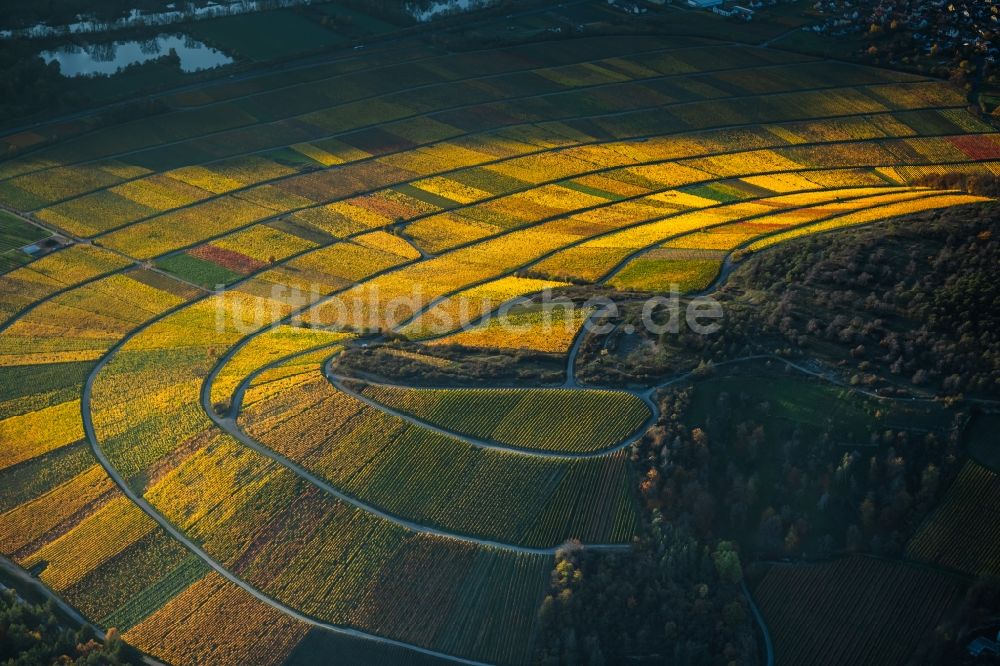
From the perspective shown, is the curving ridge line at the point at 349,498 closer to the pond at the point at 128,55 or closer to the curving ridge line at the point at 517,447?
the curving ridge line at the point at 517,447

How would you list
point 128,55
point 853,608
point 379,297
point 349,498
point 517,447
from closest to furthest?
point 853,608 < point 349,498 < point 517,447 < point 379,297 < point 128,55

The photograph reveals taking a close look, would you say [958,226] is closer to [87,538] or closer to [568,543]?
[568,543]

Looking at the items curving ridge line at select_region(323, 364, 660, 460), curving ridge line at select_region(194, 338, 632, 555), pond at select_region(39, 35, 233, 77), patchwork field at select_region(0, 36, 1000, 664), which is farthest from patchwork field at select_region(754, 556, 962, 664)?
pond at select_region(39, 35, 233, 77)

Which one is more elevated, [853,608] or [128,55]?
[128,55]

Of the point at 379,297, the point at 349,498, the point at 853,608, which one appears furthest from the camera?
the point at 379,297

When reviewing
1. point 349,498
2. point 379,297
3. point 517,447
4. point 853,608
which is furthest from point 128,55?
point 853,608

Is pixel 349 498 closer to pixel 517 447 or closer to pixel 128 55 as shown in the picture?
pixel 517 447

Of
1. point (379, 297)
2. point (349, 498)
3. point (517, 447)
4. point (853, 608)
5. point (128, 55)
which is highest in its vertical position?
point (128, 55)

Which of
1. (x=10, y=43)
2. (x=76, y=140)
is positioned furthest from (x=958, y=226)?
(x=10, y=43)
